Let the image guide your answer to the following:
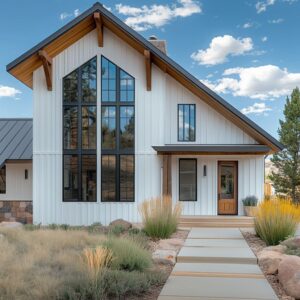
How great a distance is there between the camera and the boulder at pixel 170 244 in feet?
32.9

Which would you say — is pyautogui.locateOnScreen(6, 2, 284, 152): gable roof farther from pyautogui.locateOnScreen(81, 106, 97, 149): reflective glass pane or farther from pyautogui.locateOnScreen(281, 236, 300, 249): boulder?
pyautogui.locateOnScreen(281, 236, 300, 249): boulder

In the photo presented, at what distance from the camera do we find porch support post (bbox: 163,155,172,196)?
15508 millimetres

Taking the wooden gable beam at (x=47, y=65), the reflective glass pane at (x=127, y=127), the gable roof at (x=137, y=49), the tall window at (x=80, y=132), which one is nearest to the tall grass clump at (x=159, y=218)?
the reflective glass pane at (x=127, y=127)

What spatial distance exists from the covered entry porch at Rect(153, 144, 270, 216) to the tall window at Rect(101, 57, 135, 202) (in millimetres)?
1590

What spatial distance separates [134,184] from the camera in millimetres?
15117

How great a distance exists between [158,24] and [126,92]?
23.8 ft

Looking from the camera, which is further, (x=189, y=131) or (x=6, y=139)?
(x=6, y=139)

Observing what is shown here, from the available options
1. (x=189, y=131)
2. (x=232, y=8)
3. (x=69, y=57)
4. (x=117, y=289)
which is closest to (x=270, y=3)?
(x=232, y=8)

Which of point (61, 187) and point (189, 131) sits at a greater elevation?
point (189, 131)

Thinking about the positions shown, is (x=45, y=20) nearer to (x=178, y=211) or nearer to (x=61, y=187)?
(x=61, y=187)

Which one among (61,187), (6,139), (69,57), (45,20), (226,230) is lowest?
(226,230)

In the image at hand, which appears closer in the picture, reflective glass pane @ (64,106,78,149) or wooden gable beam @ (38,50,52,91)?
wooden gable beam @ (38,50,52,91)

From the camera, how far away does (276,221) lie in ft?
34.1

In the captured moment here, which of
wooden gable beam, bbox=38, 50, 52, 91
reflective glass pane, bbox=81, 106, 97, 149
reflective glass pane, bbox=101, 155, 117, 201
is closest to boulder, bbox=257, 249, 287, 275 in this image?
reflective glass pane, bbox=101, 155, 117, 201
